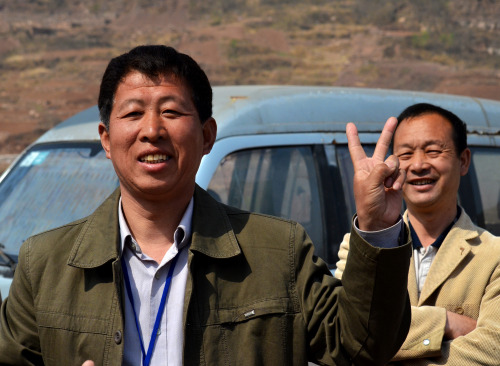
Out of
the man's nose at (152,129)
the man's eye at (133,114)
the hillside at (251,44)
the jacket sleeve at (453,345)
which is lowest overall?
the jacket sleeve at (453,345)

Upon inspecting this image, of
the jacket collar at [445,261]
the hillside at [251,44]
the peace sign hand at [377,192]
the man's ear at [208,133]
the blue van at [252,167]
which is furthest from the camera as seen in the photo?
the hillside at [251,44]

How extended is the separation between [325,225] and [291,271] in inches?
80.7

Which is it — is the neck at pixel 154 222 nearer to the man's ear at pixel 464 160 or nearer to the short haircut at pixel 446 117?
the short haircut at pixel 446 117

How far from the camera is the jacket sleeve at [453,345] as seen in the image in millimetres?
2715

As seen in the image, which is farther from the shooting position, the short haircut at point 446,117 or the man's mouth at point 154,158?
the short haircut at point 446,117

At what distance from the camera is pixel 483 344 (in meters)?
2.71

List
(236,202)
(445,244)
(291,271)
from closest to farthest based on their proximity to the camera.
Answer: (291,271) < (445,244) < (236,202)

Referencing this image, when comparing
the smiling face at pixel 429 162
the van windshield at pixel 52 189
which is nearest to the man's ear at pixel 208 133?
the smiling face at pixel 429 162

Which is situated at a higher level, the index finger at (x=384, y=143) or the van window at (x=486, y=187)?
the van window at (x=486, y=187)

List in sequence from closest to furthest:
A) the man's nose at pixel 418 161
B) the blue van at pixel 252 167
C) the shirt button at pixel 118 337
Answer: the shirt button at pixel 118 337 → the man's nose at pixel 418 161 → the blue van at pixel 252 167

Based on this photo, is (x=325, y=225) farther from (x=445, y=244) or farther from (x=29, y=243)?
(x=29, y=243)

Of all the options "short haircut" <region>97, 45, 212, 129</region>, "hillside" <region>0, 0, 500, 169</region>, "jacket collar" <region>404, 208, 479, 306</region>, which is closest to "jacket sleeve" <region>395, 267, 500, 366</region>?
"jacket collar" <region>404, 208, 479, 306</region>

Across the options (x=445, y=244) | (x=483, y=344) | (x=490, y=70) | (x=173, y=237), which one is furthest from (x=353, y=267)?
(x=490, y=70)

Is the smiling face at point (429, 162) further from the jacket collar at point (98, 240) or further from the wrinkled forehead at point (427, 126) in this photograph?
the jacket collar at point (98, 240)
